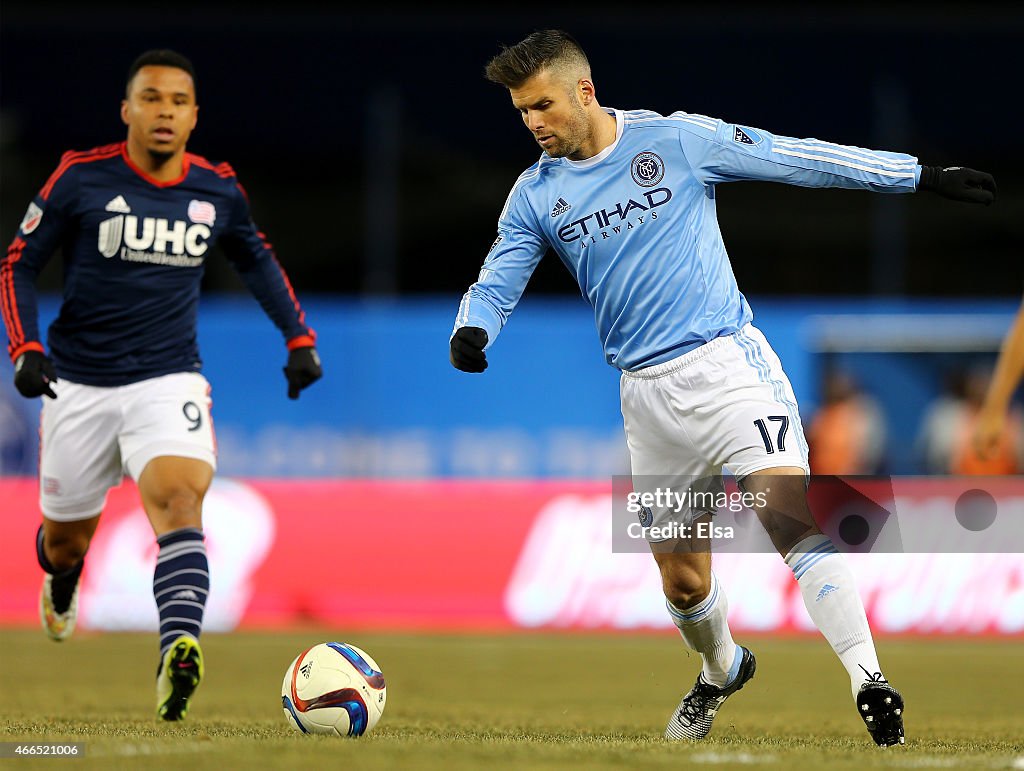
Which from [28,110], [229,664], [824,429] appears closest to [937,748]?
[229,664]

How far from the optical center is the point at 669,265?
5.86 metres

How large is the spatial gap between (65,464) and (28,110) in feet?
48.6

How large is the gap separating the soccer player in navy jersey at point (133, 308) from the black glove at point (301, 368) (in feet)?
1.39

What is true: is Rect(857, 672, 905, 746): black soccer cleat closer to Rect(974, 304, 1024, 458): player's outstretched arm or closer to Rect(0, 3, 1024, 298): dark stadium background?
Rect(974, 304, 1024, 458): player's outstretched arm

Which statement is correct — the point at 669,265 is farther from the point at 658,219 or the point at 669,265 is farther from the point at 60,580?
the point at 60,580

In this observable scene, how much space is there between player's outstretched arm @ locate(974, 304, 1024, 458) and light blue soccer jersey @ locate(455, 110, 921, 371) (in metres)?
0.81

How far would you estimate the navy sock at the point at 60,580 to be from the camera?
752 cm

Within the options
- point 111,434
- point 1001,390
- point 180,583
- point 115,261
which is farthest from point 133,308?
point 1001,390

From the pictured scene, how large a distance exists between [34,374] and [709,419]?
110 inches

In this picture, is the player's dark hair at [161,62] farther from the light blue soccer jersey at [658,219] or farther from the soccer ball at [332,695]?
the soccer ball at [332,695]

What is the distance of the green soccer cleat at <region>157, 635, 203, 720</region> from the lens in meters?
6.23

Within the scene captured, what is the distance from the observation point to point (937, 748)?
559 centimetres

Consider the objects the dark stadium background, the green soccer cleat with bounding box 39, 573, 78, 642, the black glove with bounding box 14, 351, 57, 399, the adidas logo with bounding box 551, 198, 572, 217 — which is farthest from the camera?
the dark stadium background

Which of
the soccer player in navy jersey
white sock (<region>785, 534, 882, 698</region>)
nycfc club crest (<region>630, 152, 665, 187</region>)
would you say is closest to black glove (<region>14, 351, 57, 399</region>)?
the soccer player in navy jersey
